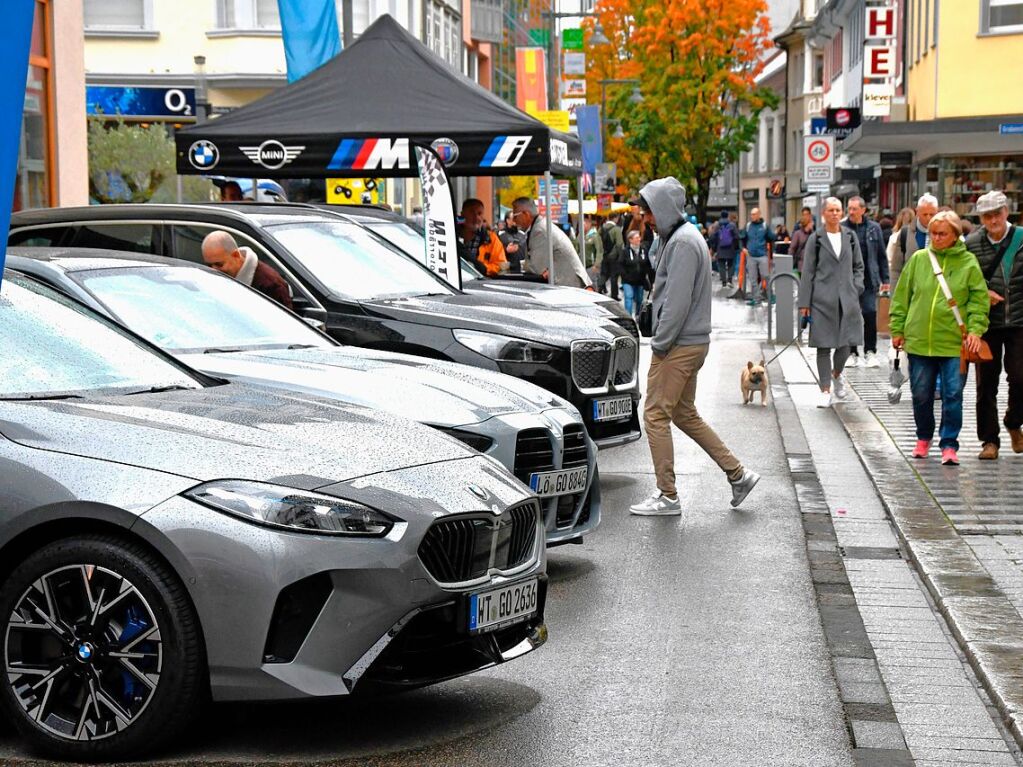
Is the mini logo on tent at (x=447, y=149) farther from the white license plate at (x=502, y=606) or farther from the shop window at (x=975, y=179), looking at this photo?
the shop window at (x=975, y=179)

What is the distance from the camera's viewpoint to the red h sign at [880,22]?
141ft

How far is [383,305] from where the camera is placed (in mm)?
10758

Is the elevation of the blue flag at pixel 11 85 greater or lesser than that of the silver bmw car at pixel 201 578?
greater

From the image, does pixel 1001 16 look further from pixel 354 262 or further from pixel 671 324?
pixel 671 324

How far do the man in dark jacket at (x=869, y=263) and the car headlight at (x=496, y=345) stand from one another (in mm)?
8661

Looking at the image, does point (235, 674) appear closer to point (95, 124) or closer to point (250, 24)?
point (95, 124)

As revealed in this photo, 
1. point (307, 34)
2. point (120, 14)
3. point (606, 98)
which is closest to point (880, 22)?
point (120, 14)

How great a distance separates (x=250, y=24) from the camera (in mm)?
39812

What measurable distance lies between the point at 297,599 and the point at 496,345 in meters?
5.53

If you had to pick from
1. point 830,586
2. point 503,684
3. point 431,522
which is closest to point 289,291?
point 830,586

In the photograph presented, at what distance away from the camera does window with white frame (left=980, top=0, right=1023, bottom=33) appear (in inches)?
1395

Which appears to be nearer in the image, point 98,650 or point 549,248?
point 98,650

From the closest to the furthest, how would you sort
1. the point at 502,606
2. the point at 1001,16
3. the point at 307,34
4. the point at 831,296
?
the point at 502,606, the point at 831,296, the point at 307,34, the point at 1001,16

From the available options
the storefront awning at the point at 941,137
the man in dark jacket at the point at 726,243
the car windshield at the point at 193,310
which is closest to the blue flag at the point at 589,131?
the man in dark jacket at the point at 726,243
